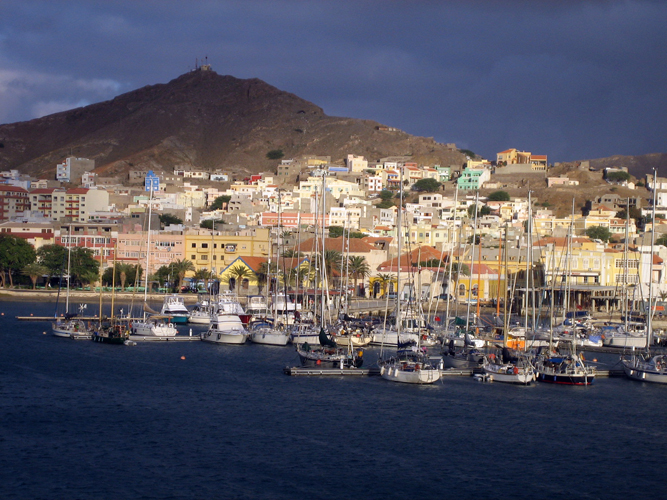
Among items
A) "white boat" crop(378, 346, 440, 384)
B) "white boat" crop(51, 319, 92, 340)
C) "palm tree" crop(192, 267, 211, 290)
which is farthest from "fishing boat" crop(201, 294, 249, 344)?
"palm tree" crop(192, 267, 211, 290)

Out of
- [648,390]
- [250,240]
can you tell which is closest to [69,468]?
[648,390]

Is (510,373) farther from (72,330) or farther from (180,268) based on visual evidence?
(180,268)

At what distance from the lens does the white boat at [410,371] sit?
38.0 meters

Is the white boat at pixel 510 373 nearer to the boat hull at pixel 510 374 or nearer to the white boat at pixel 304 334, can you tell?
the boat hull at pixel 510 374

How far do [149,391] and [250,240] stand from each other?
55.1m

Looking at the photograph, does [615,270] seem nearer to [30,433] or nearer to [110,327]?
[110,327]

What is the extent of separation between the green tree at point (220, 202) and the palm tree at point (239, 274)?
199 feet

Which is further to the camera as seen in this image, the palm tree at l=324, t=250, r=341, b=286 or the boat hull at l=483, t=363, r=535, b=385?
the palm tree at l=324, t=250, r=341, b=286

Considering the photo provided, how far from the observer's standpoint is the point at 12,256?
90.2 metres

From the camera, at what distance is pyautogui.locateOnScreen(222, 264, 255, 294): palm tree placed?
273 ft

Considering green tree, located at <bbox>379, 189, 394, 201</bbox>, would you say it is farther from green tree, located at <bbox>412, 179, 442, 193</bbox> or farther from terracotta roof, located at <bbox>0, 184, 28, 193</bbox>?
terracotta roof, located at <bbox>0, 184, 28, 193</bbox>

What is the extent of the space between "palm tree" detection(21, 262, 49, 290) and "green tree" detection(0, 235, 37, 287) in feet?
4.10

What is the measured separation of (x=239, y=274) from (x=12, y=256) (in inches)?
945

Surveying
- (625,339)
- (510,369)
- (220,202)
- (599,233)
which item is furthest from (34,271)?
(599,233)
